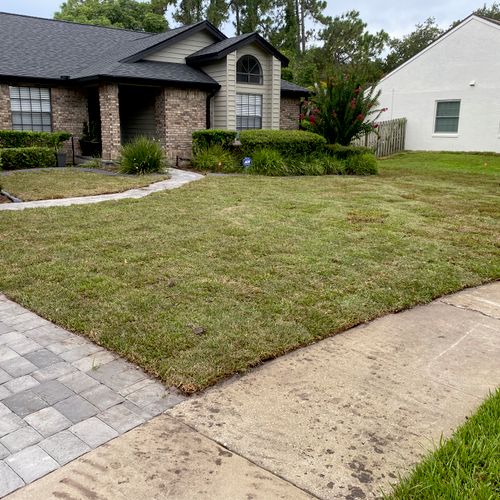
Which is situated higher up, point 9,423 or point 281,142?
point 281,142

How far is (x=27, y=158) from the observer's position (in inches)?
530

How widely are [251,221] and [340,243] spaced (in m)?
1.69

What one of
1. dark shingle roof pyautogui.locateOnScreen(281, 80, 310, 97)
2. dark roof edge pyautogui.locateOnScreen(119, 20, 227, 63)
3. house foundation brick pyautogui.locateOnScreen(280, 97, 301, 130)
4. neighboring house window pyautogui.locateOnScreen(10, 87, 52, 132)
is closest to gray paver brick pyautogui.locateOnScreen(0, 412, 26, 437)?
neighboring house window pyautogui.locateOnScreen(10, 87, 52, 132)

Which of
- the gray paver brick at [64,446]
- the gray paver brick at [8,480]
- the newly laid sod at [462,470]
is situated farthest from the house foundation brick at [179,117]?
the newly laid sod at [462,470]

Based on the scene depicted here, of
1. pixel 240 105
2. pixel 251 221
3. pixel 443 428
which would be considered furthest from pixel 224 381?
pixel 240 105

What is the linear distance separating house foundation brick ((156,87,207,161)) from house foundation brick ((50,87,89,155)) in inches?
101

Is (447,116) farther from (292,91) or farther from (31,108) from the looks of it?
(31,108)

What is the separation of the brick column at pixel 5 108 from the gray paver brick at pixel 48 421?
14402 millimetres

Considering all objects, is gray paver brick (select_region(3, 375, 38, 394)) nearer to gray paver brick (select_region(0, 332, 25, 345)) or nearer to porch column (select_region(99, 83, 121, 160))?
gray paver brick (select_region(0, 332, 25, 345))

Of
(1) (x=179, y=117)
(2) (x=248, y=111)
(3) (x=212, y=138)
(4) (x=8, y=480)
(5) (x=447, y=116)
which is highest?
(5) (x=447, y=116)

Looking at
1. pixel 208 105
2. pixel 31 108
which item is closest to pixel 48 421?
pixel 31 108

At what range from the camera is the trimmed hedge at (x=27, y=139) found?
14.2 meters

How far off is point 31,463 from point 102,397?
0.60m

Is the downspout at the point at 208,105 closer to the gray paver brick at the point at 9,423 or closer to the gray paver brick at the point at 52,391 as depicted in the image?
the gray paver brick at the point at 52,391
